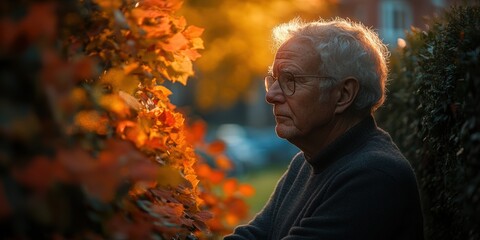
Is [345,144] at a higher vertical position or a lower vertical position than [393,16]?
lower

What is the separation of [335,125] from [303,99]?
0.18 m

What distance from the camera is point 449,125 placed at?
304 cm

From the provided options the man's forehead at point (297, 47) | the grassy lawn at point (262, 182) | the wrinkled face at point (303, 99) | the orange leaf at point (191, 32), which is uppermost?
the grassy lawn at point (262, 182)

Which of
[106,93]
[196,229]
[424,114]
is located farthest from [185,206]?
[424,114]

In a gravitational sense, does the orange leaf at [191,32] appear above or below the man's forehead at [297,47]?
above

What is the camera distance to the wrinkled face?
10.4 feet

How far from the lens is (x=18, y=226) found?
158 cm

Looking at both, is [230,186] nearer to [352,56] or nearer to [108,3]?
[352,56]

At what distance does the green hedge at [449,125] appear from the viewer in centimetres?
251

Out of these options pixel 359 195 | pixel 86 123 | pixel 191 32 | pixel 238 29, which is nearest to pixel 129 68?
pixel 86 123

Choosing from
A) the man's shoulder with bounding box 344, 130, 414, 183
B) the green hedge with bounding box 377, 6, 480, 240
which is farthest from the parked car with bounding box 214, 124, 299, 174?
the man's shoulder with bounding box 344, 130, 414, 183

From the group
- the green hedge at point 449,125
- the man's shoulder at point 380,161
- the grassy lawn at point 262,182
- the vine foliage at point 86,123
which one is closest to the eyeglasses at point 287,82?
the man's shoulder at point 380,161

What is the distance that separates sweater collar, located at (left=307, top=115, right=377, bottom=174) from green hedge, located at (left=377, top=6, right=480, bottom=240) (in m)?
0.30

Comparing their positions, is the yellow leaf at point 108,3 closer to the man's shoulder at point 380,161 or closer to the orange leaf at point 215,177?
the man's shoulder at point 380,161
